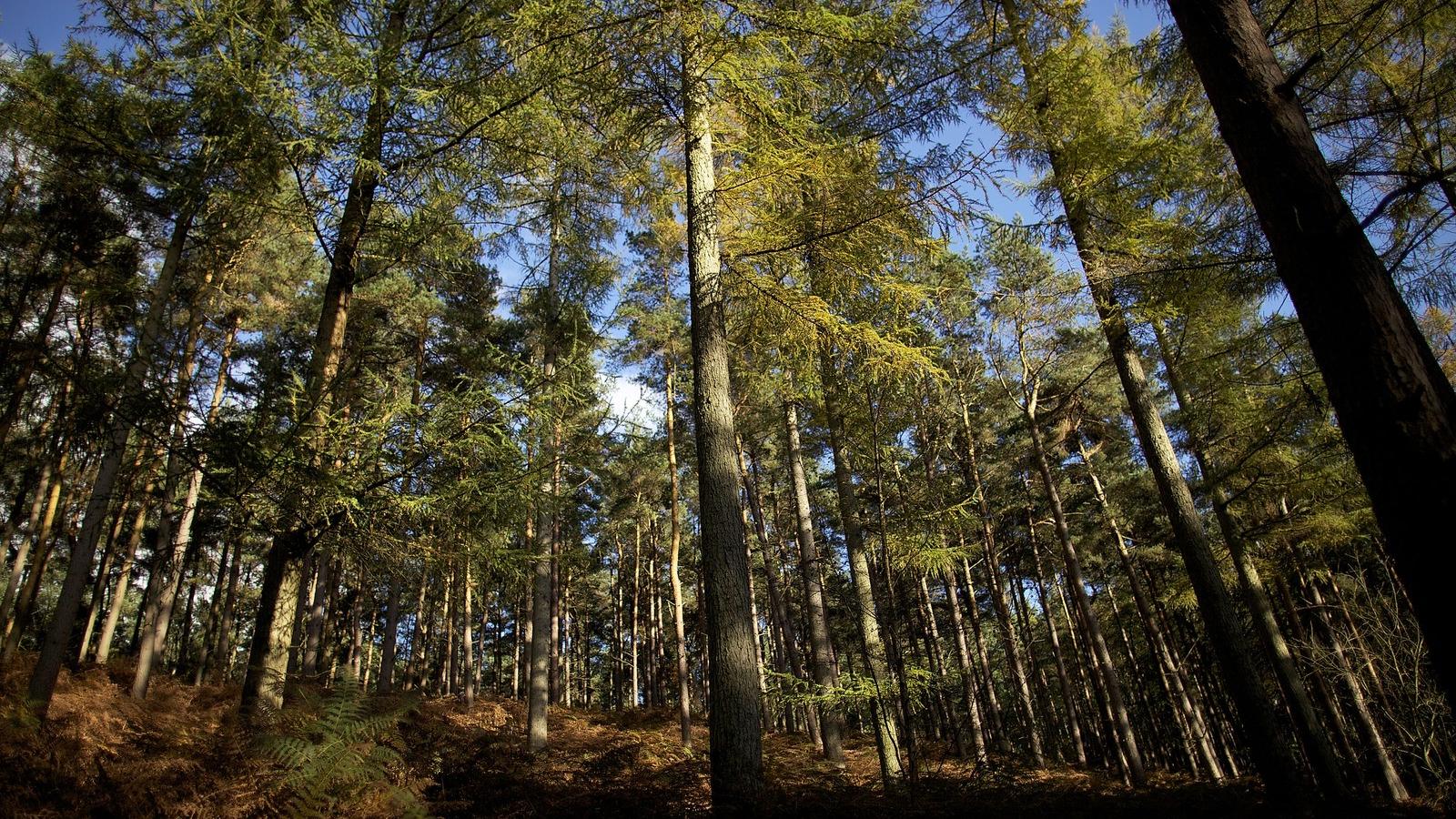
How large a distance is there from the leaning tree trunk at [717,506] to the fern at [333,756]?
209cm

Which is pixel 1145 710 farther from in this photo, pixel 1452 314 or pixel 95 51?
pixel 95 51

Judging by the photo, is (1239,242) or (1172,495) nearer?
(1239,242)

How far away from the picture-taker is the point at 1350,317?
2795mm

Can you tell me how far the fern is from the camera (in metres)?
3.66

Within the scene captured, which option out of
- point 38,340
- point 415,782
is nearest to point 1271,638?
point 415,782

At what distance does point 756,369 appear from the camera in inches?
345

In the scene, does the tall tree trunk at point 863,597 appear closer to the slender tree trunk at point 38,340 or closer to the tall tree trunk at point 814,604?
the tall tree trunk at point 814,604

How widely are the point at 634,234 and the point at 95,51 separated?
974cm

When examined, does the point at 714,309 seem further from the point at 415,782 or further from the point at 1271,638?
the point at 1271,638

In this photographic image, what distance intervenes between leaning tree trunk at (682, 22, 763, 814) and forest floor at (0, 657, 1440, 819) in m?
0.48

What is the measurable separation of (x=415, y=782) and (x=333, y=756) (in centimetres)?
164

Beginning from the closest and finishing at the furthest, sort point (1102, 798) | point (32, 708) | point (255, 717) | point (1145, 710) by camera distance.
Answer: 1. point (255, 717)
2. point (32, 708)
3. point (1102, 798)
4. point (1145, 710)

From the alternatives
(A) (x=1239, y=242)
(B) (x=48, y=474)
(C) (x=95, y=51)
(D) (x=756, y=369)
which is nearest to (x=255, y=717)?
(D) (x=756, y=369)

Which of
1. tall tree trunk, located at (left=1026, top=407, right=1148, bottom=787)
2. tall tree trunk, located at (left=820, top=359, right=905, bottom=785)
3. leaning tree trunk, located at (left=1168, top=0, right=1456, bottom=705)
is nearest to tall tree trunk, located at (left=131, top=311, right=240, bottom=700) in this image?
tall tree trunk, located at (left=820, top=359, right=905, bottom=785)
